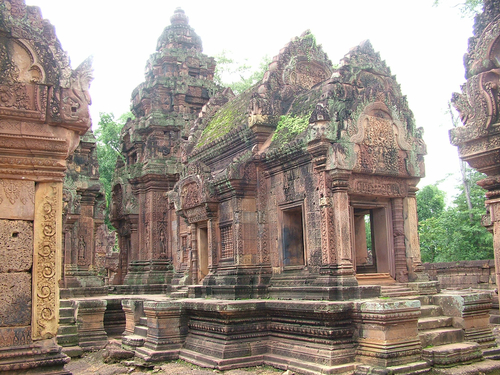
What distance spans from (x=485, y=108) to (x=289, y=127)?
495cm

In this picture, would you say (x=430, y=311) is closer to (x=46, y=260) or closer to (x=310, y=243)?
(x=310, y=243)

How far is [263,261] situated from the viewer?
973 cm

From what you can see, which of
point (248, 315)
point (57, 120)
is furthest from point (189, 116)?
point (57, 120)

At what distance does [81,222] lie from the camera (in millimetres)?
13812

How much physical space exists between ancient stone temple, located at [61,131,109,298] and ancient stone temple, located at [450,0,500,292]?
33.2 ft

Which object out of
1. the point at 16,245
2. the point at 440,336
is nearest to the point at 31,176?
the point at 16,245

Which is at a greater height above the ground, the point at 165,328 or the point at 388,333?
the point at 388,333

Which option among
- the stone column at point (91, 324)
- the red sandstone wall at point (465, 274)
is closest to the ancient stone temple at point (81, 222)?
the stone column at point (91, 324)

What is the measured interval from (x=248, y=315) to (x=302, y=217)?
77.1 inches

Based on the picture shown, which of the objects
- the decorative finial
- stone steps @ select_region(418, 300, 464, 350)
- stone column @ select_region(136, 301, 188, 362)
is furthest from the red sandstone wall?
the decorative finial

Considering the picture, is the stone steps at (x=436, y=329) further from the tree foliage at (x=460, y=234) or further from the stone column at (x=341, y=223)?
the tree foliage at (x=460, y=234)

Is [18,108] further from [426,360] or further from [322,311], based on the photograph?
[426,360]

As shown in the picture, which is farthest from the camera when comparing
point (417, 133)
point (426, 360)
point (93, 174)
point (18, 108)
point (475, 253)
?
point (475, 253)

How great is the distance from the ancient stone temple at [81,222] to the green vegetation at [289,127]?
5909mm
